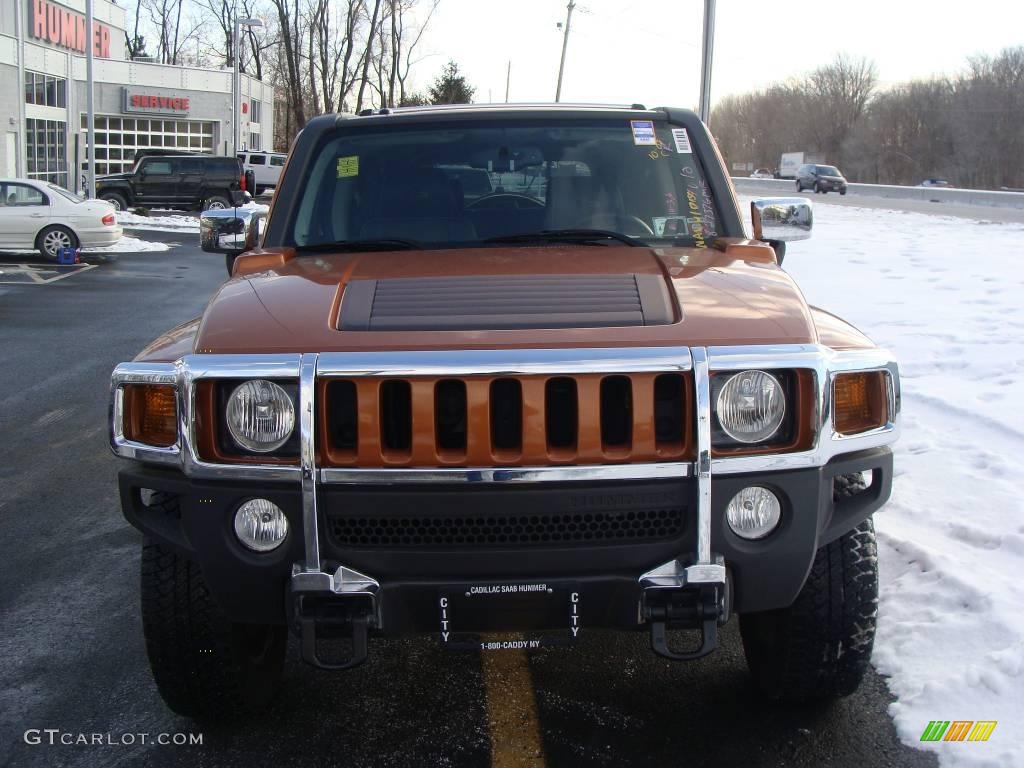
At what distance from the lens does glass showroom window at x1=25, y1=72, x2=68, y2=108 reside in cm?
3666

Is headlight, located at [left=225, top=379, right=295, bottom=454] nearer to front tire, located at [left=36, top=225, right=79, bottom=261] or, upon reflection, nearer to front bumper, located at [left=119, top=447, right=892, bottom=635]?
front bumper, located at [left=119, top=447, right=892, bottom=635]

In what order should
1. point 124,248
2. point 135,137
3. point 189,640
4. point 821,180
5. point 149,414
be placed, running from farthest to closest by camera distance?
point 821,180 → point 135,137 → point 124,248 → point 189,640 → point 149,414

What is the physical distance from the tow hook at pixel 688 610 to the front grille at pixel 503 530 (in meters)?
0.14

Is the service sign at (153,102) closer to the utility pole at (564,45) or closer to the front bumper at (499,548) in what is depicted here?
the utility pole at (564,45)

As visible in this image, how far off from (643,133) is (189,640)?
2523mm

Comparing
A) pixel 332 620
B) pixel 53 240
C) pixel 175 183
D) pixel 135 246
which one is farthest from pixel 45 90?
pixel 332 620

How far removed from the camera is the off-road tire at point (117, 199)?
33.3 meters

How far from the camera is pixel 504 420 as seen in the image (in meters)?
2.61

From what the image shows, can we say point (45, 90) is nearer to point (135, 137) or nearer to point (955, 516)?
point (135, 137)

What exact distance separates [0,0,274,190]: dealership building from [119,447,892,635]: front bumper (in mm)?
30597

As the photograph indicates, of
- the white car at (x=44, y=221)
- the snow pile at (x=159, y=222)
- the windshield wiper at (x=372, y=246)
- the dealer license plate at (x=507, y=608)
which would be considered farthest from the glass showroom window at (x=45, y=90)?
the dealer license plate at (x=507, y=608)

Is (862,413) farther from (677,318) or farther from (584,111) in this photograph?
(584,111)

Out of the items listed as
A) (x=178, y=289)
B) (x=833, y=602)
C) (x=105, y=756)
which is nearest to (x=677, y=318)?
(x=833, y=602)

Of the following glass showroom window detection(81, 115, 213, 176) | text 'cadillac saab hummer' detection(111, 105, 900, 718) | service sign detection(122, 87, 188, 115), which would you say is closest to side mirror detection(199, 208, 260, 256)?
text 'cadillac saab hummer' detection(111, 105, 900, 718)
